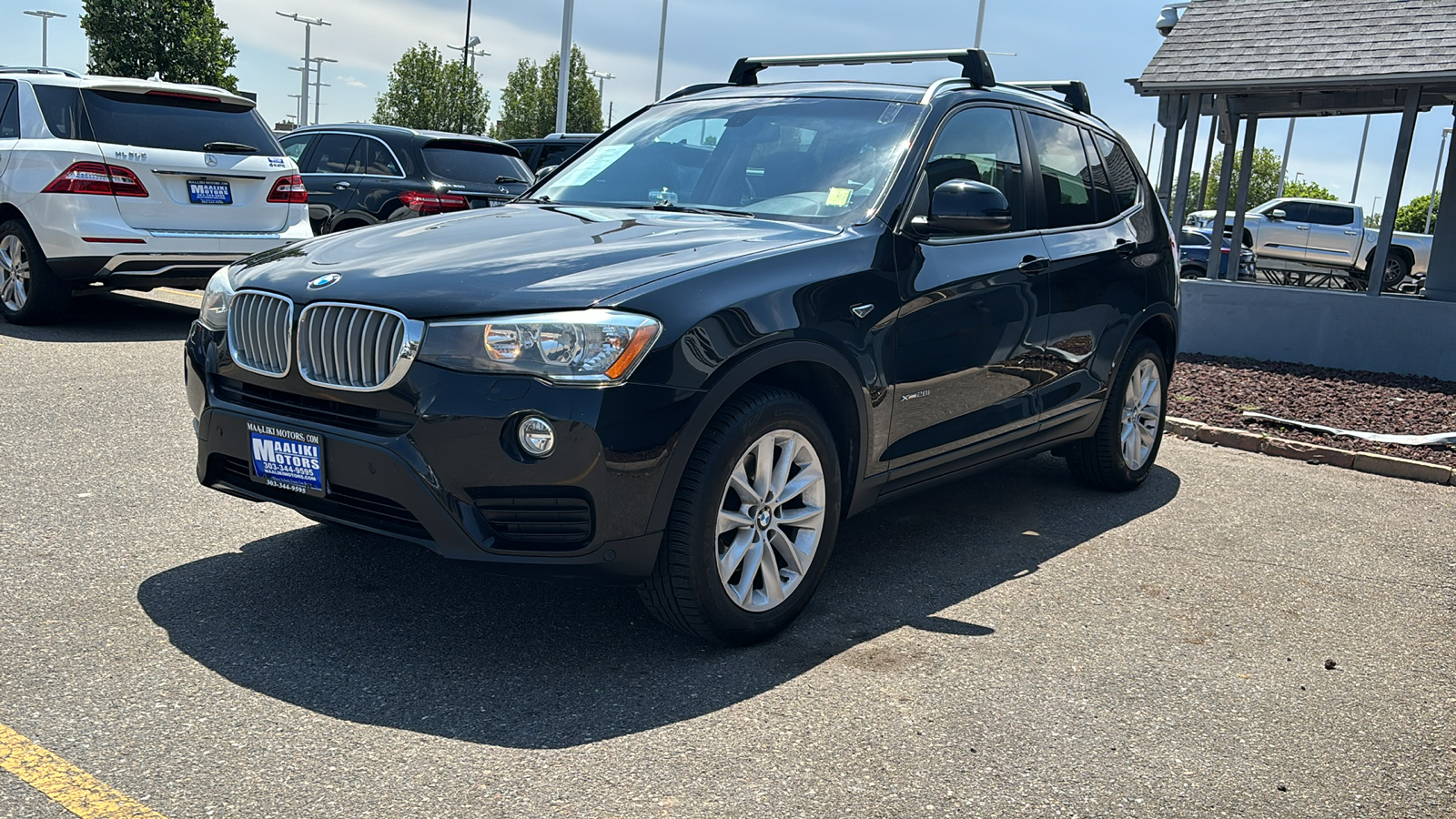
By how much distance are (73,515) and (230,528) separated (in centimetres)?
57

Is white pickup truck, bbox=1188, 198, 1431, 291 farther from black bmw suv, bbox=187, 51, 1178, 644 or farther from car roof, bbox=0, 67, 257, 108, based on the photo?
black bmw suv, bbox=187, 51, 1178, 644

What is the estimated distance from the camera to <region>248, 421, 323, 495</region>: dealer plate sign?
3.59 m

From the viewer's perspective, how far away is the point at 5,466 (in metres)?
5.37

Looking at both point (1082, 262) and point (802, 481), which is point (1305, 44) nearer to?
point (1082, 262)

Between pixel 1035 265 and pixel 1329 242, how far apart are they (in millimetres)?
24663

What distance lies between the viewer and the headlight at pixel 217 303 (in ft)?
13.1

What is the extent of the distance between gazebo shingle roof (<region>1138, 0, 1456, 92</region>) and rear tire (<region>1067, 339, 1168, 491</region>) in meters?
7.95

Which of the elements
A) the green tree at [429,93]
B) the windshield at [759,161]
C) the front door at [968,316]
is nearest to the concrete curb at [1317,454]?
the front door at [968,316]

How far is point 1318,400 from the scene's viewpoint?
982 cm

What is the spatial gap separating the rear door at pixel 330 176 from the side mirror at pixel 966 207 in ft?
29.4

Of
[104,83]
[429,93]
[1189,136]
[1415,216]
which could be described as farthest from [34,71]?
[1415,216]

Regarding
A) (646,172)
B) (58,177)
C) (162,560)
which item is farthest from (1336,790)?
(58,177)

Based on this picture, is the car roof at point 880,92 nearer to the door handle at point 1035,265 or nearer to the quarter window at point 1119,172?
the quarter window at point 1119,172

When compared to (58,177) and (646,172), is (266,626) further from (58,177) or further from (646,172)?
(58,177)
